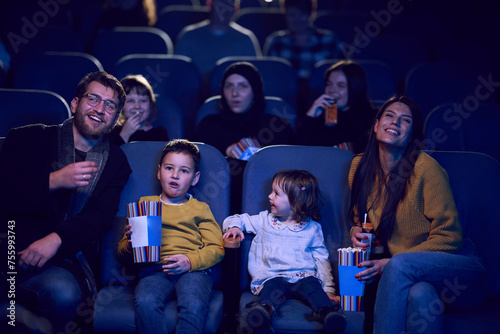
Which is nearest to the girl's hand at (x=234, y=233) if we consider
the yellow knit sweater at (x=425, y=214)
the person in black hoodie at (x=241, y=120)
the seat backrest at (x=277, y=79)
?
the yellow knit sweater at (x=425, y=214)

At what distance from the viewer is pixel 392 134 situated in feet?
6.45

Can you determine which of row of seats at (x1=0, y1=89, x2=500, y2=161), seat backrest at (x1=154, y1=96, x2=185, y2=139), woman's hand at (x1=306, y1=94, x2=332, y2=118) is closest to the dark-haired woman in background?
woman's hand at (x1=306, y1=94, x2=332, y2=118)

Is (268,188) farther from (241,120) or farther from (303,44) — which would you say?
(303,44)

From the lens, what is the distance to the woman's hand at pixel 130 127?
2514 mm

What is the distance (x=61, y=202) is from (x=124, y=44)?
211 centimetres

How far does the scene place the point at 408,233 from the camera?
1.90 metres

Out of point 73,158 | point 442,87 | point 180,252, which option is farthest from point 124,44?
point 180,252

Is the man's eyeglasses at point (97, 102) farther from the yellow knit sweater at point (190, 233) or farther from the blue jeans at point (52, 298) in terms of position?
the blue jeans at point (52, 298)

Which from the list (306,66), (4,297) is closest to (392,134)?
(4,297)

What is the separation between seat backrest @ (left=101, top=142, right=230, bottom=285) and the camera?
2053 mm

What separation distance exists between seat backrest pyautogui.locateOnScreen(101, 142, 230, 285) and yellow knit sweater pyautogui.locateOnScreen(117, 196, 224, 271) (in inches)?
3.0

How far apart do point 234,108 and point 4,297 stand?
1513mm

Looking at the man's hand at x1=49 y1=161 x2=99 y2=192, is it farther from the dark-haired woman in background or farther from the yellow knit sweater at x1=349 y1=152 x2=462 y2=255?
the dark-haired woman in background

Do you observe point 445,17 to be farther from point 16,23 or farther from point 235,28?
point 16,23
